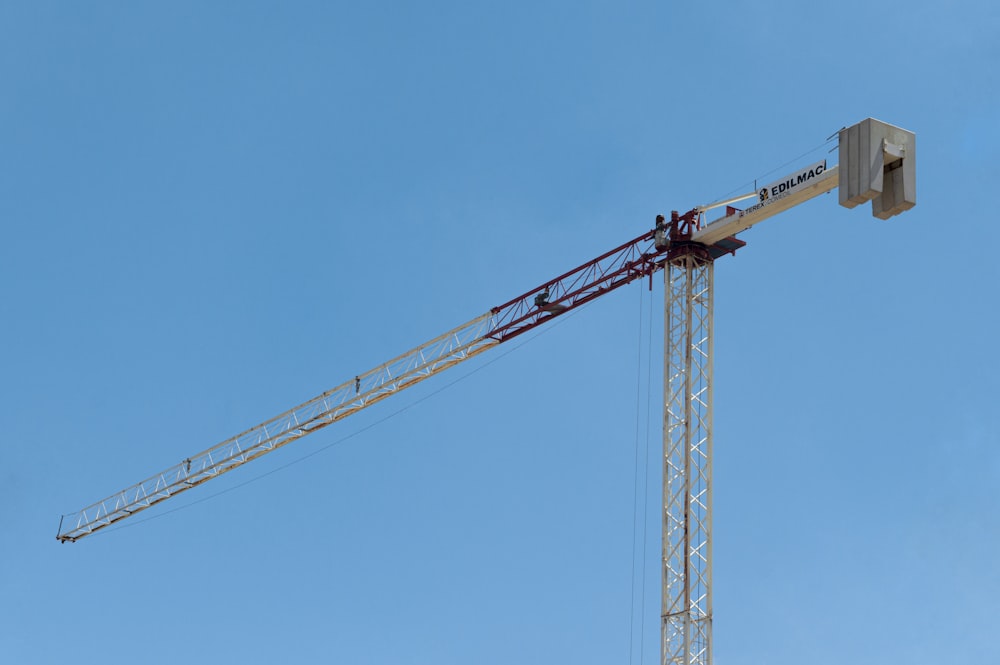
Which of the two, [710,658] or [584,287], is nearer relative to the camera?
[710,658]

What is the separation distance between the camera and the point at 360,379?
120m

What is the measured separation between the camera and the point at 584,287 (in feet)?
322

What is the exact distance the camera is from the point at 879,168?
259 feet

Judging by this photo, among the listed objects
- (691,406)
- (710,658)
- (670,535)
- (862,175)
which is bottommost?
(710,658)

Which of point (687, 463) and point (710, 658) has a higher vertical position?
point (687, 463)

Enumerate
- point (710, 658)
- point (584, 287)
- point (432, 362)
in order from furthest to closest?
1. point (432, 362)
2. point (584, 287)
3. point (710, 658)

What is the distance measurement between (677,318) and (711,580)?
14.5 meters

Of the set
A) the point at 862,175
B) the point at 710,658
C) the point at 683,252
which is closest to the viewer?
the point at 862,175

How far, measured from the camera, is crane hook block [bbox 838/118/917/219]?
78812 millimetres

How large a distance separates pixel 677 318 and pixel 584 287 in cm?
779

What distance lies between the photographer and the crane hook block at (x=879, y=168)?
78812mm

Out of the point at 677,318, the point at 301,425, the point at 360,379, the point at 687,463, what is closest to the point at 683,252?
the point at 677,318

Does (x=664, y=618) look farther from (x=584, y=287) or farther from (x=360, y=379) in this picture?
(x=360, y=379)

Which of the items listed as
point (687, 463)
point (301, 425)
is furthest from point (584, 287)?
point (301, 425)
